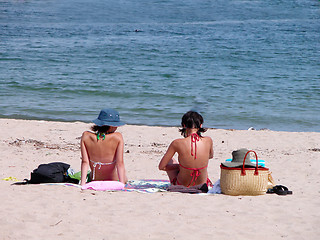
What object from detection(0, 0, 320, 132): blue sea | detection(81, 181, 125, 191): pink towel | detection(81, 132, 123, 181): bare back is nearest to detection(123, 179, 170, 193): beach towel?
detection(81, 181, 125, 191): pink towel

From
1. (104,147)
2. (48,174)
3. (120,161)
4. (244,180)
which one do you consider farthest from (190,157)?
(48,174)

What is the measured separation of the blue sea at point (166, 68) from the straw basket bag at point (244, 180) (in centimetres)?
767

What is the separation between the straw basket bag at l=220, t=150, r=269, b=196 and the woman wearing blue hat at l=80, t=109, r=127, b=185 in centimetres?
121

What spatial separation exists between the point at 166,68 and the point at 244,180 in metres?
18.8

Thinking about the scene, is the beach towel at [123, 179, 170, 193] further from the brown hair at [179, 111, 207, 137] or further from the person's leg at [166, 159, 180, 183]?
the brown hair at [179, 111, 207, 137]

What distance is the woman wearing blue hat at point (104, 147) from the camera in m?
5.63

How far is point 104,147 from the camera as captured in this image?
5.67 metres

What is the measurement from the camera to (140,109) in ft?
50.2

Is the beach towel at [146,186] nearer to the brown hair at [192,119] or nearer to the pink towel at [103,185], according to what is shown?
the pink towel at [103,185]

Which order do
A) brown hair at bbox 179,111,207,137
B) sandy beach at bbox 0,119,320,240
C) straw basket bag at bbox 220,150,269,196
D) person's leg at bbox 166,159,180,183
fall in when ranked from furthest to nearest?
person's leg at bbox 166,159,180,183
brown hair at bbox 179,111,207,137
straw basket bag at bbox 220,150,269,196
sandy beach at bbox 0,119,320,240

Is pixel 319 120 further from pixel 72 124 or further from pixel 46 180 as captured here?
pixel 46 180

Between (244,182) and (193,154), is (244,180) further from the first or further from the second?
(193,154)

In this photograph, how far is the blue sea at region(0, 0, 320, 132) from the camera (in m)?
15.0

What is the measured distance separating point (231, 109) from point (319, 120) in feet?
8.71
